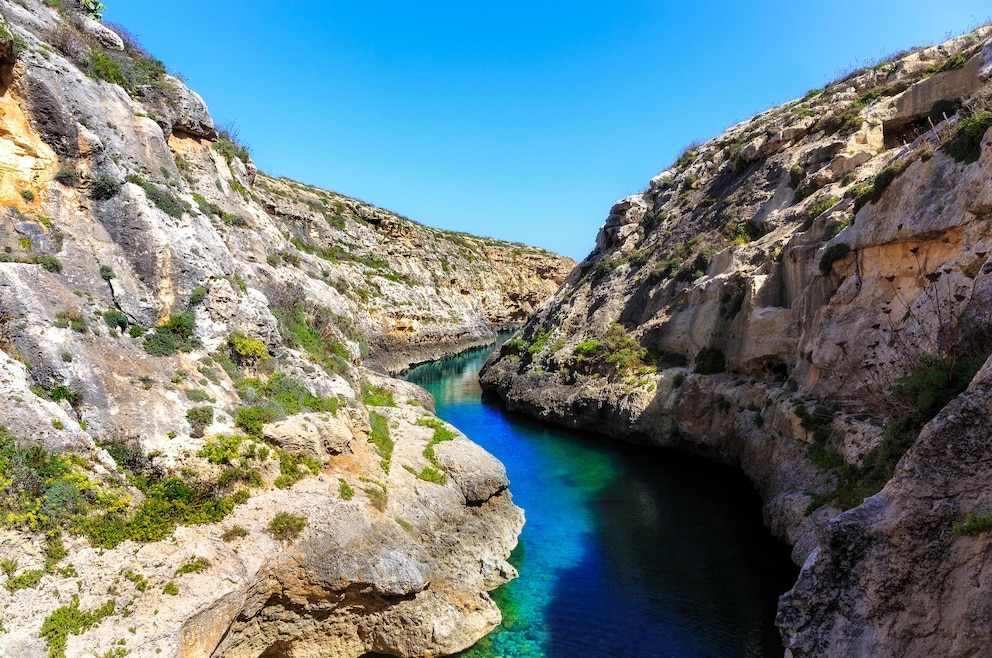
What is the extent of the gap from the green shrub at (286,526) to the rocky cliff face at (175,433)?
5 centimetres

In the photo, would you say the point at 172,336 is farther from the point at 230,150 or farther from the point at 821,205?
the point at 821,205

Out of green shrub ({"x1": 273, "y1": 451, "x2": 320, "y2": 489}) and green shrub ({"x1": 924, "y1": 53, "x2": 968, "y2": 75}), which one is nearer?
green shrub ({"x1": 273, "y1": 451, "x2": 320, "y2": 489})

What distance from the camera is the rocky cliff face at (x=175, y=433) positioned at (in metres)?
10.5

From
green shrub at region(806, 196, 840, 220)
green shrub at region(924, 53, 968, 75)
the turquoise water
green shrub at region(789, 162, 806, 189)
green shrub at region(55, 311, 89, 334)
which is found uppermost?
green shrub at region(924, 53, 968, 75)

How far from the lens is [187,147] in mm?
22578

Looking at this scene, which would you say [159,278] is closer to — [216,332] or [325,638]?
[216,332]

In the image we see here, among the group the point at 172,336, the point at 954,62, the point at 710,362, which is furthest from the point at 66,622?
the point at 954,62

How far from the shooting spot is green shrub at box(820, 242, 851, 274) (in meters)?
20.6

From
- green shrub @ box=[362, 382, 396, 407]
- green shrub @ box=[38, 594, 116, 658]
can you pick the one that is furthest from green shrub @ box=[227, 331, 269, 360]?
green shrub @ box=[38, 594, 116, 658]

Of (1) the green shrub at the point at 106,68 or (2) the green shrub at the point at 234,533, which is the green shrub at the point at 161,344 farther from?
(1) the green shrub at the point at 106,68

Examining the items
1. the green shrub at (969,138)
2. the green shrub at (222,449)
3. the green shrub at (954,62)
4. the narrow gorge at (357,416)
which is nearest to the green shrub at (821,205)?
the narrow gorge at (357,416)

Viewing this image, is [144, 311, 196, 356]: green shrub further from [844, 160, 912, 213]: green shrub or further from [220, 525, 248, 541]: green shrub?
[844, 160, 912, 213]: green shrub

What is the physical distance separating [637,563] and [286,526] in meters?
11.3

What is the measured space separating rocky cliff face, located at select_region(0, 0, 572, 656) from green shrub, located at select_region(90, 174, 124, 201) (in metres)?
0.06
